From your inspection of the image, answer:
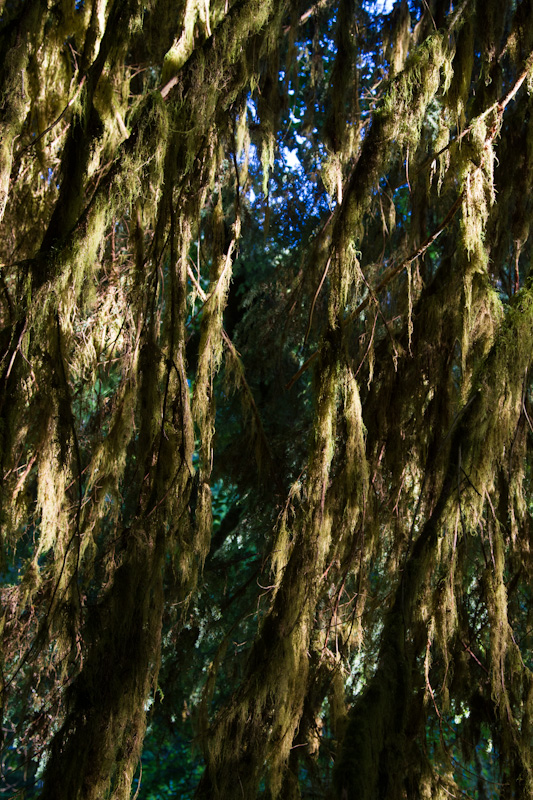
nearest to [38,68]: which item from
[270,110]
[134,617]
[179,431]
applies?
[270,110]

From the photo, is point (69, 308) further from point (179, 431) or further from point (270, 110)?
point (270, 110)

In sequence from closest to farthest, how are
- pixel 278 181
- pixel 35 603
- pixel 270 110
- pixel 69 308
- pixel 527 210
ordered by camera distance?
pixel 69 308
pixel 527 210
pixel 270 110
pixel 35 603
pixel 278 181

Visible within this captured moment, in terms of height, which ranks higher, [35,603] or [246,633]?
[246,633]

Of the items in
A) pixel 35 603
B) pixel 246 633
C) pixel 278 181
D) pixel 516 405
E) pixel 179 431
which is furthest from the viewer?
pixel 278 181

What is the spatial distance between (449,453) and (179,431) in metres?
0.69

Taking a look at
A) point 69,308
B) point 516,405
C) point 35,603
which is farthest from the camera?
point 35,603

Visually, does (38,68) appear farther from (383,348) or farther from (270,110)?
(383,348)

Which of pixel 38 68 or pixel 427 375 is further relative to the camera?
pixel 38 68

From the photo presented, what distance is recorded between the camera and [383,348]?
7.67 feet

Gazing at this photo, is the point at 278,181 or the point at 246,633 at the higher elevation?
the point at 278,181

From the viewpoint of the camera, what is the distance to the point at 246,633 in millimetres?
4527

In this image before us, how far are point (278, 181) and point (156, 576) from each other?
3.64 meters

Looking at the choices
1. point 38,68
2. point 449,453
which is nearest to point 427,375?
point 449,453

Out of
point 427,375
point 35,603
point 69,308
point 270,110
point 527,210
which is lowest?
point 35,603
